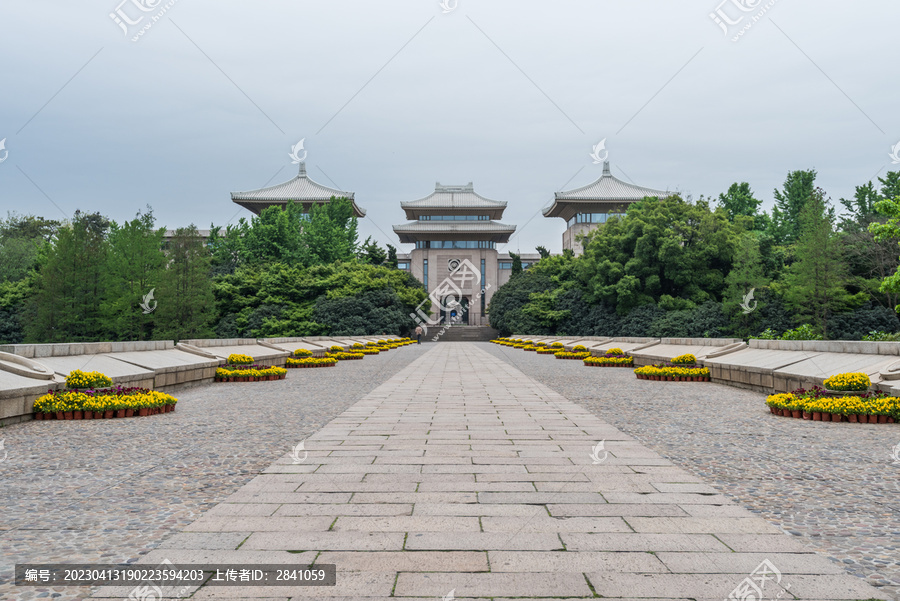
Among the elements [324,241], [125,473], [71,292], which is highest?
[324,241]

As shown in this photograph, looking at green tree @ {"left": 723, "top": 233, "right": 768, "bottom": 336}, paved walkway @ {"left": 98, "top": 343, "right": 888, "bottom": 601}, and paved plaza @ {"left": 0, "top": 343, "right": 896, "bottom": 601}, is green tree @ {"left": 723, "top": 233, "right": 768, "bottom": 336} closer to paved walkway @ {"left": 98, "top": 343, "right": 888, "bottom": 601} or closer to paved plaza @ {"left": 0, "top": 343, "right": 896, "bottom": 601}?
paved plaza @ {"left": 0, "top": 343, "right": 896, "bottom": 601}

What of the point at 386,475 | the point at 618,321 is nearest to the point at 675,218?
the point at 618,321

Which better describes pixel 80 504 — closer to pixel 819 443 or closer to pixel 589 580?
pixel 589 580

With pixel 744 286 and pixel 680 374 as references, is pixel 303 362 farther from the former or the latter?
pixel 744 286

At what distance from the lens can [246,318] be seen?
115ft

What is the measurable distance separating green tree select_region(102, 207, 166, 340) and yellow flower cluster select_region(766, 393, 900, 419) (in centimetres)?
2549

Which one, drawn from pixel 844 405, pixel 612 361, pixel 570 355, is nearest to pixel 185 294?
pixel 570 355

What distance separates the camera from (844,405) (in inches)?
290

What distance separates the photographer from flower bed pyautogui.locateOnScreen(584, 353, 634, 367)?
1731 cm

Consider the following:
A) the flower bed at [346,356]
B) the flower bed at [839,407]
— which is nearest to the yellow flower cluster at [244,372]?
the flower bed at [346,356]

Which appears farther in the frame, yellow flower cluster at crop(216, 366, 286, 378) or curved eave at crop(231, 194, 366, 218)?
curved eave at crop(231, 194, 366, 218)

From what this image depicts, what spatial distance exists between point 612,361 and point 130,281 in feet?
70.4

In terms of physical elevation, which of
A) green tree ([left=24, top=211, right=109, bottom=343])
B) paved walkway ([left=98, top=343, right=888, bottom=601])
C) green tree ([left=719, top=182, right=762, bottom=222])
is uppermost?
green tree ([left=719, top=182, right=762, bottom=222])

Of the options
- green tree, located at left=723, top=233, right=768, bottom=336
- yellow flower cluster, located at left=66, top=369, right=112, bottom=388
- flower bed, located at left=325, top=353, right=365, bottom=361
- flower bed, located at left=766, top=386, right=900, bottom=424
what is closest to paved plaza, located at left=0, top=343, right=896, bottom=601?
flower bed, located at left=766, top=386, right=900, bottom=424
